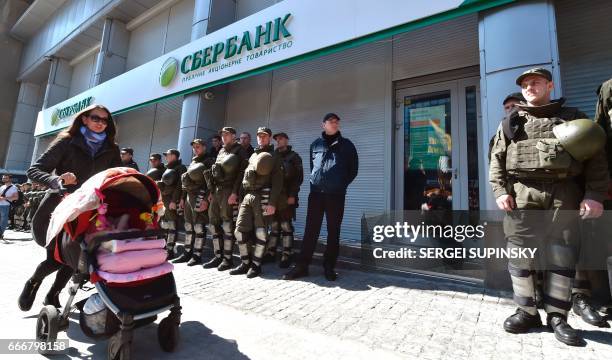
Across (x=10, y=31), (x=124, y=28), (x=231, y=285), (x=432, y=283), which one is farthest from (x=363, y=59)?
(x=10, y=31)

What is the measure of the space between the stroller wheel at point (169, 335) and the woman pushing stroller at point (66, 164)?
1.32 metres

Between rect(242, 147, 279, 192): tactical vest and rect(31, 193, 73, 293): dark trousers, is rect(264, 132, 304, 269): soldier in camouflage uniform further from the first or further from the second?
rect(31, 193, 73, 293): dark trousers

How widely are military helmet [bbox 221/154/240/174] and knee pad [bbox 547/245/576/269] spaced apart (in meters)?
3.93

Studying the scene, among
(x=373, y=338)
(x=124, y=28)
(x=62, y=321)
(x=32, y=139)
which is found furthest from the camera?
(x=32, y=139)

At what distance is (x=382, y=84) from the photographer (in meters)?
6.41

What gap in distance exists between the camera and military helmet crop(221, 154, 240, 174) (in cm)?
470

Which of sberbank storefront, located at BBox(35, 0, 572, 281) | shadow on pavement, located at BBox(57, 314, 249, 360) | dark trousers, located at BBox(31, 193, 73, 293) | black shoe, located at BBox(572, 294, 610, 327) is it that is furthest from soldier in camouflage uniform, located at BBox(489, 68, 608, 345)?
dark trousers, located at BBox(31, 193, 73, 293)

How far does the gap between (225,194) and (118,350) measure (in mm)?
3226

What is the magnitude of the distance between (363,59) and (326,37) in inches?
61.2

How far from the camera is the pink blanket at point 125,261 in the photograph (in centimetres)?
183

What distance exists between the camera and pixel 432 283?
152 inches

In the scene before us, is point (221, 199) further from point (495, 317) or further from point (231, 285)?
point (495, 317)

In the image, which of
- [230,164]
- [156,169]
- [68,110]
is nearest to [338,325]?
[230,164]

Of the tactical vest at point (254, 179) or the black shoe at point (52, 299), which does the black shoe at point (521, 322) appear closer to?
the tactical vest at point (254, 179)
